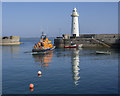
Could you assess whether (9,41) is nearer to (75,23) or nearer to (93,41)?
(75,23)

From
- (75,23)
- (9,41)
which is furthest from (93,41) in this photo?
(9,41)

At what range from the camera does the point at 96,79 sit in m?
29.0

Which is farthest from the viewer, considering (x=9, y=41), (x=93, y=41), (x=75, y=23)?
(x=9, y=41)

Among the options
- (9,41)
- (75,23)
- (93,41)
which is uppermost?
(75,23)

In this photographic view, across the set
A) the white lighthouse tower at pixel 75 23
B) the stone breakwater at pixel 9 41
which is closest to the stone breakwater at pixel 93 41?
the white lighthouse tower at pixel 75 23

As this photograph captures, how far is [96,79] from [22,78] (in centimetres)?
1132

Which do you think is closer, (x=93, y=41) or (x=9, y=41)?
(x=93, y=41)

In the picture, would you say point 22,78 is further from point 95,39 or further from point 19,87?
point 95,39

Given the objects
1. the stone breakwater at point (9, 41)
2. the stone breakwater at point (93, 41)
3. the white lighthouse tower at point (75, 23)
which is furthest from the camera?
the stone breakwater at point (9, 41)

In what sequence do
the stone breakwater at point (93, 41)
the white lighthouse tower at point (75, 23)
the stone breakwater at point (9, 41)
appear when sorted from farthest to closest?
1. the stone breakwater at point (9, 41)
2. the white lighthouse tower at point (75, 23)
3. the stone breakwater at point (93, 41)

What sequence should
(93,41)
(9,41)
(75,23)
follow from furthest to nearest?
(9,41) → (75,23) → (93,41)

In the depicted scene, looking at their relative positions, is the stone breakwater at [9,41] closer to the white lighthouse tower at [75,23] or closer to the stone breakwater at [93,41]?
the stone breakwater at [93,41]

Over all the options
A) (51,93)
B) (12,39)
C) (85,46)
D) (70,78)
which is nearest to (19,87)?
(51,93)

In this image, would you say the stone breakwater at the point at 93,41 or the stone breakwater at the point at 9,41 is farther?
the stone breakwater at the point at 9,41
